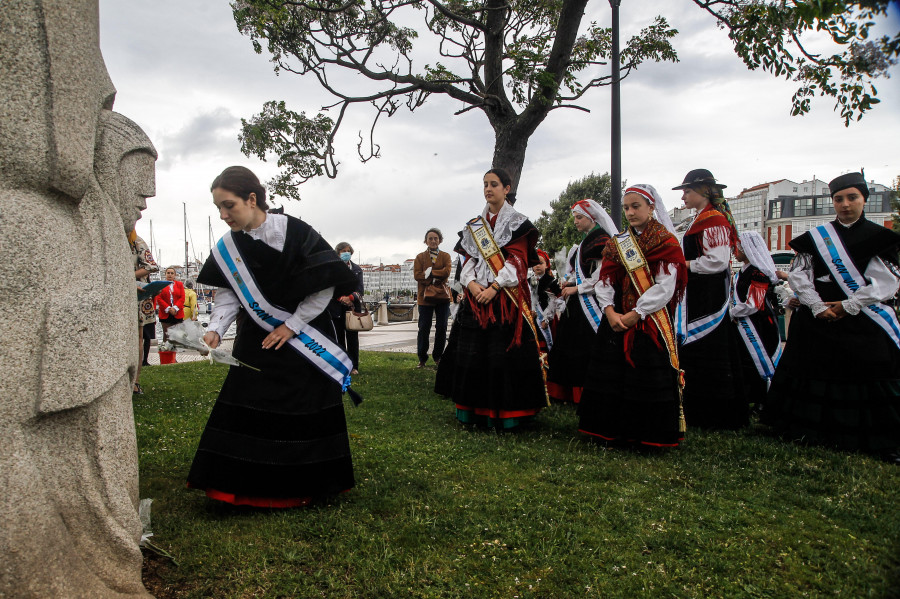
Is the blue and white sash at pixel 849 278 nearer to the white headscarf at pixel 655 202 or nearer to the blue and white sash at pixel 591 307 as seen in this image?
the white headscarf at pixel 655 202

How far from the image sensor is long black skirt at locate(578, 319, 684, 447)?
14.9 feet

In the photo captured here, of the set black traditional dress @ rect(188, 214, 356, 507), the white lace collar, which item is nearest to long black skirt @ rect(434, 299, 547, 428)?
the white lace collar

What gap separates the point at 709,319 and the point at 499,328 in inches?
84.2

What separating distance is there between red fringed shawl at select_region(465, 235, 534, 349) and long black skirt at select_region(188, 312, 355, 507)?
217 cm

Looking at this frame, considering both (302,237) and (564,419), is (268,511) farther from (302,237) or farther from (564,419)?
(564,419)

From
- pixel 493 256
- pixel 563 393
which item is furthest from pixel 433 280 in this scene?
pixel 493 256

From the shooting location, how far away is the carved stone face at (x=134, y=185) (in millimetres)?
2328

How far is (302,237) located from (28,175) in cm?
163

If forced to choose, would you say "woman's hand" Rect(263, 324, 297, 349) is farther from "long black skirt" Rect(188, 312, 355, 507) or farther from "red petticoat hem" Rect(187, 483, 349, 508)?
"red petticoat hem" Rect(187, 483, 349, 508)

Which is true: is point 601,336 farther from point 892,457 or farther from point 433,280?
point 433,280

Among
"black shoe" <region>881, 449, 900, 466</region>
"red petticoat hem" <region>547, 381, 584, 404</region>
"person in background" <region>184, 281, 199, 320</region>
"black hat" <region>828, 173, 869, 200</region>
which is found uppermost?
"black hat" <region>828, 173, 869, 200</region>

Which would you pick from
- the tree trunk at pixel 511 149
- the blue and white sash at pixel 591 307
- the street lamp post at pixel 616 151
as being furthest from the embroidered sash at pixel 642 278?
the street lamp post at pixel 616 151

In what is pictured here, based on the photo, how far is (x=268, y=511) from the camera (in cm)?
329

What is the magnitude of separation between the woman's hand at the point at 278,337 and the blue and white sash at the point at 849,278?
447 centimetres
